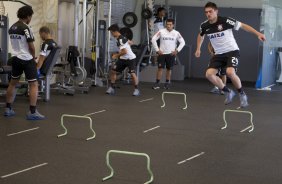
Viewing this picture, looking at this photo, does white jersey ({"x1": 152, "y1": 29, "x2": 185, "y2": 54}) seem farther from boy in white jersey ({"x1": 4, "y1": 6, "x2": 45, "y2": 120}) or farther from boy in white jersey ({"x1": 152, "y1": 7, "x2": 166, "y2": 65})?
boy in white jersey ({"x1": 4, "y1": 6, "x2": 45, "y2": 120})

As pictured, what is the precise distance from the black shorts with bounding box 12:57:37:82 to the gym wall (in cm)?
840

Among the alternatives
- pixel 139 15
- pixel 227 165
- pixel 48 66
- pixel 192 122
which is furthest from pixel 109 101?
pixel 139 15

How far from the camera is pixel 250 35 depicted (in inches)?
551

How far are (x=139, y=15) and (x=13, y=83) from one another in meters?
8.52

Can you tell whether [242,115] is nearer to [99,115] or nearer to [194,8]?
[99,115]

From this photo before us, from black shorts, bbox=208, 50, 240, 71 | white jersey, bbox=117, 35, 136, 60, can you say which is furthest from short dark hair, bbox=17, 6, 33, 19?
white jersey, bbox=117, 35, 136, 60

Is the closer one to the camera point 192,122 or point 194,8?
point 192,122

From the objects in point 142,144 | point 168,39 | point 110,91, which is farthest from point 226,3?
point 142,144

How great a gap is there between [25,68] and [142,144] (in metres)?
2.11

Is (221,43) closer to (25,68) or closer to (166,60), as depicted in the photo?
(25,68)

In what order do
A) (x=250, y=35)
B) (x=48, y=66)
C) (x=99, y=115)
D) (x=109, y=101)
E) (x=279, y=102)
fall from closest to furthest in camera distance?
(x=99, y=115) < (x=48, y=66) < (x=109, y=101) < (x=279, y=102) < (x=250, y=35)

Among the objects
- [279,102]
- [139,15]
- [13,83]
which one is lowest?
[279,102]

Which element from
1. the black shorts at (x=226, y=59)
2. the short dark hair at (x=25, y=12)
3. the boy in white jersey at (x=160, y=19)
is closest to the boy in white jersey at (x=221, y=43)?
the black shorts at (x=226, y=59)

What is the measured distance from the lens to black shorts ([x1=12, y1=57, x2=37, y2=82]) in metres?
6.54
